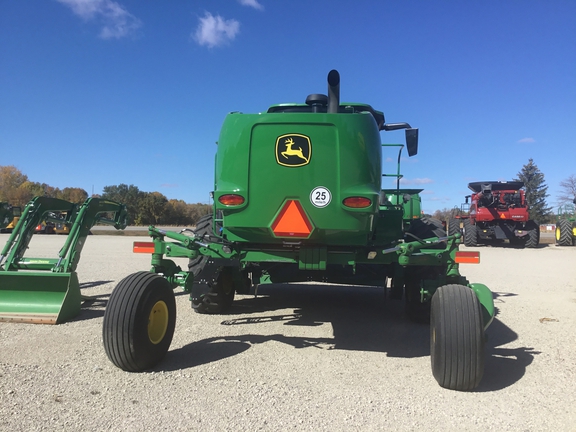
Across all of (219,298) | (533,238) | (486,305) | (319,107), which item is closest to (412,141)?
(319,107)

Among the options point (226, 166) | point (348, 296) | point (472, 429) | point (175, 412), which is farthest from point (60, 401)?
point (348, 296)

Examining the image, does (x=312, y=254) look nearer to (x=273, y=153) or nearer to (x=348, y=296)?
(x=273, y=153)

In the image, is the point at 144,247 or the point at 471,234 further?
the point at 471,234

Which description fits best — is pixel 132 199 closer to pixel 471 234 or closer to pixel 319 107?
pixel 471 234

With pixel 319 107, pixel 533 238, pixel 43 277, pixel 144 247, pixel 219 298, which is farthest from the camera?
pixel 533 238

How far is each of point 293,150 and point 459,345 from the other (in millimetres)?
2085

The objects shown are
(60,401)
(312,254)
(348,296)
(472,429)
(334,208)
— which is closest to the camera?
(472,429)

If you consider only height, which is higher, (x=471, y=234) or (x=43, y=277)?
(x=471, y=234)

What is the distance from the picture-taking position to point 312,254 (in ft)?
13.8

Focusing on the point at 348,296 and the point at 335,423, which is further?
the point at 348,296

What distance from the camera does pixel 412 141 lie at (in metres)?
5.18

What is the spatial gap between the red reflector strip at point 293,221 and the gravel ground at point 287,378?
1251 mm

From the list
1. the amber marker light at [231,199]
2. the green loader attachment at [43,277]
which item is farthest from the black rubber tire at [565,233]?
the amber marker light at [231,199]

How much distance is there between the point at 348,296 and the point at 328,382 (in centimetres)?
438
